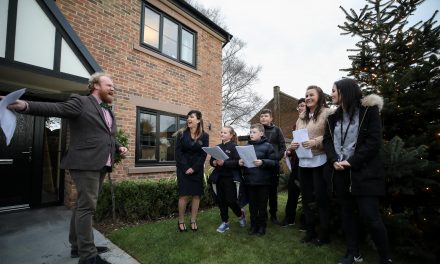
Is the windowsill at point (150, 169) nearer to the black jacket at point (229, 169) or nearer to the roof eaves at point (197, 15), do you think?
the black jacket at point (229, 169)

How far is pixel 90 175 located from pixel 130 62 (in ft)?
16.3

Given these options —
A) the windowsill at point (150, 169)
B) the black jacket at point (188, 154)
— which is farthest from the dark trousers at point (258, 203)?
the windowsill at point (150, 169)

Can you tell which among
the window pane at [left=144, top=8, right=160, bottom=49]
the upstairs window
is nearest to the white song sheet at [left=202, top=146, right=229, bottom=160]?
the upstairs window

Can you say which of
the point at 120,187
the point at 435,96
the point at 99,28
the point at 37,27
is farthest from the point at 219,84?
the point at 435,96

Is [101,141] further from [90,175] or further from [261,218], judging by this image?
[261,218]


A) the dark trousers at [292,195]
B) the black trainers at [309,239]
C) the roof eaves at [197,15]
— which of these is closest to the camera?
the black trainers at [309,239]

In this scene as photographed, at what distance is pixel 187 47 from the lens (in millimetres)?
9281

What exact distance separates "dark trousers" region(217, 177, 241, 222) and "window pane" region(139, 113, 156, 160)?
12.0ft

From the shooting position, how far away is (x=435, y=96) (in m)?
3.46

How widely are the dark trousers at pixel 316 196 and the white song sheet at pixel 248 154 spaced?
712mm

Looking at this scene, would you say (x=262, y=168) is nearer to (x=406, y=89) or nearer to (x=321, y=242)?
(x=321, y=242)

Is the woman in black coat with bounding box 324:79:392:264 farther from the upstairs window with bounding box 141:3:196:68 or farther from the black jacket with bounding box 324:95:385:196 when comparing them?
the upstairs window with bounding box 141:3:196:68

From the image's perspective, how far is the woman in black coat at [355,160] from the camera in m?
2.83

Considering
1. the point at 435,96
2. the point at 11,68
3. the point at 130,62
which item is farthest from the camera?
the point at 130,62
